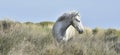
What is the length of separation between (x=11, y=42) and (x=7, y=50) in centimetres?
59

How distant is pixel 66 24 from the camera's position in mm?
17844

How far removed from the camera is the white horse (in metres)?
17.5

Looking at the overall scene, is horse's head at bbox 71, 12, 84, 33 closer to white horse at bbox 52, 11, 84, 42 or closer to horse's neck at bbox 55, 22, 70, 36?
white horse at bbox 52, 11, 84, 42

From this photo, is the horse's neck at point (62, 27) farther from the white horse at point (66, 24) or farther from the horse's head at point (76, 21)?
the horse's head at point (76, 21)

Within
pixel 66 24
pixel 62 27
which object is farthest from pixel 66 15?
pixel 62 27

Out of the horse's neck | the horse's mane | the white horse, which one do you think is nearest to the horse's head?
the white horse

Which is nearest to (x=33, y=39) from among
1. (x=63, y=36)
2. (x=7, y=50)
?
(x=63, y=36)

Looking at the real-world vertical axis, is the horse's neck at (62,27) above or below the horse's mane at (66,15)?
below

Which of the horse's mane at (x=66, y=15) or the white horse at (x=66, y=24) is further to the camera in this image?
the horse's mane at (x=66, y=15)

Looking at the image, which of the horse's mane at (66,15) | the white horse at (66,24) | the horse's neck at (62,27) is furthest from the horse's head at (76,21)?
the horse's neck at (62,27)

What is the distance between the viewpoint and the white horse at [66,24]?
17.5 meters

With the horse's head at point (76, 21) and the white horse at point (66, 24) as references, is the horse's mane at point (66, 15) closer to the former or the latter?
the white horse at point (66, 24)

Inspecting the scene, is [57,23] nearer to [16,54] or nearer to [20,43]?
[20,43]

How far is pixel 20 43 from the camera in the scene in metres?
13.0
